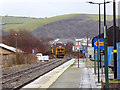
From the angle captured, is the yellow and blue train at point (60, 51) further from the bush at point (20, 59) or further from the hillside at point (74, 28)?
the bush at point (20, 59)

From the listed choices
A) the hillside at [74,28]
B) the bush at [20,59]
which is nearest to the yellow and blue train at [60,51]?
the hillside at [74,28]

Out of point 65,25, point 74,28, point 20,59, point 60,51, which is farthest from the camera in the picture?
point 60,51

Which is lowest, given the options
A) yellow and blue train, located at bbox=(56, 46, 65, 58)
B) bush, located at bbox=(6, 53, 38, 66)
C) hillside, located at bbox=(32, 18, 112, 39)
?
bush, located at bbox=(6, 53, 38, 66)

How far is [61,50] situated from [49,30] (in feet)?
129

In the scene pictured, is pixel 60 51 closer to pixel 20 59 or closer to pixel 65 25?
pixel 65 25

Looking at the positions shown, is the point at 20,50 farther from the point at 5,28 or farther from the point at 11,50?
the point at 5,28

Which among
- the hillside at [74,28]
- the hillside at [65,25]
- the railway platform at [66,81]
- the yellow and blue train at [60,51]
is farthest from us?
the yellow and blue train at [60,51]

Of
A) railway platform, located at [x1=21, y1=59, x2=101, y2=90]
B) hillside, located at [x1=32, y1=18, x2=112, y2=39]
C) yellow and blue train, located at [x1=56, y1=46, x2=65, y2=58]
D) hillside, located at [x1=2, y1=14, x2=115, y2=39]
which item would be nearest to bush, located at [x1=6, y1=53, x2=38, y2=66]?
hillside, located at [x1=2, y1=14, x2=115, y2=39]

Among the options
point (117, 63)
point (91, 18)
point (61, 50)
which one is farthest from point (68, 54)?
point (117, 63)

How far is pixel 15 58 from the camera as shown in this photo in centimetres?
5300

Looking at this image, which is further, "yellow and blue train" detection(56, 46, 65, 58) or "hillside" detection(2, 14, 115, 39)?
"yellow and blue train" detection(56, 46, 65, 58)

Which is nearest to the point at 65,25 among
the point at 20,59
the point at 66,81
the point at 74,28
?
the point at 74,28

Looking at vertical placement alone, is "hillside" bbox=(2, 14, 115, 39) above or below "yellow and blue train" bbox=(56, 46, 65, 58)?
above

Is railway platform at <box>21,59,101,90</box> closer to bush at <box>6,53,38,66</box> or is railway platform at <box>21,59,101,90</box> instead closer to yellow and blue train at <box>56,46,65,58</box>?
bush at <box>6,53,38,66</box>
